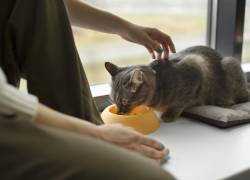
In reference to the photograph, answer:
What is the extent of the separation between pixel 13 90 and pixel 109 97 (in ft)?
2.69

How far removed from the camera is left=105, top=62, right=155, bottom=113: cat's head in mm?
1128

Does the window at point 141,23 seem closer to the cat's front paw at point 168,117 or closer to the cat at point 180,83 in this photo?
the cat at point 180,83

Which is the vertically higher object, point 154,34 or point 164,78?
point 154,34

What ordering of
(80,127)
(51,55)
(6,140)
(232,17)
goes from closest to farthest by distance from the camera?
(6,140) → (80,127) → (51,55) → (232,17)

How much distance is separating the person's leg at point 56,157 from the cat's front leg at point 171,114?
0.76 meters

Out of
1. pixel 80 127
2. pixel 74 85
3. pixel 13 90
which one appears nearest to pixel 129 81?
pixel 74 85

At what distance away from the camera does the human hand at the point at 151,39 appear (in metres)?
1.13

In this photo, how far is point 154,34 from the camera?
118 cm

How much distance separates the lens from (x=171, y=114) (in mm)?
1207

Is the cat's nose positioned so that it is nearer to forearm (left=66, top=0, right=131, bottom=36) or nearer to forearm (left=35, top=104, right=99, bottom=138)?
forearm (left=66, top=0, right=131, bottom=36)

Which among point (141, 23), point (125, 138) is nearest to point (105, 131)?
point (125, 138)

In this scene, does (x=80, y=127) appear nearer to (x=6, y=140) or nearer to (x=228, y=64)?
(x=6, y=140)

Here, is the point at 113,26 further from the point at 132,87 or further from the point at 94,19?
the point at 132,87

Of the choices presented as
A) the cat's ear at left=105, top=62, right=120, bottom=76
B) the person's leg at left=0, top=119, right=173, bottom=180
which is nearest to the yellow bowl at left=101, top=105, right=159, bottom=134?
the cat's ear at left=105, top=62, right=120, bottom=76
